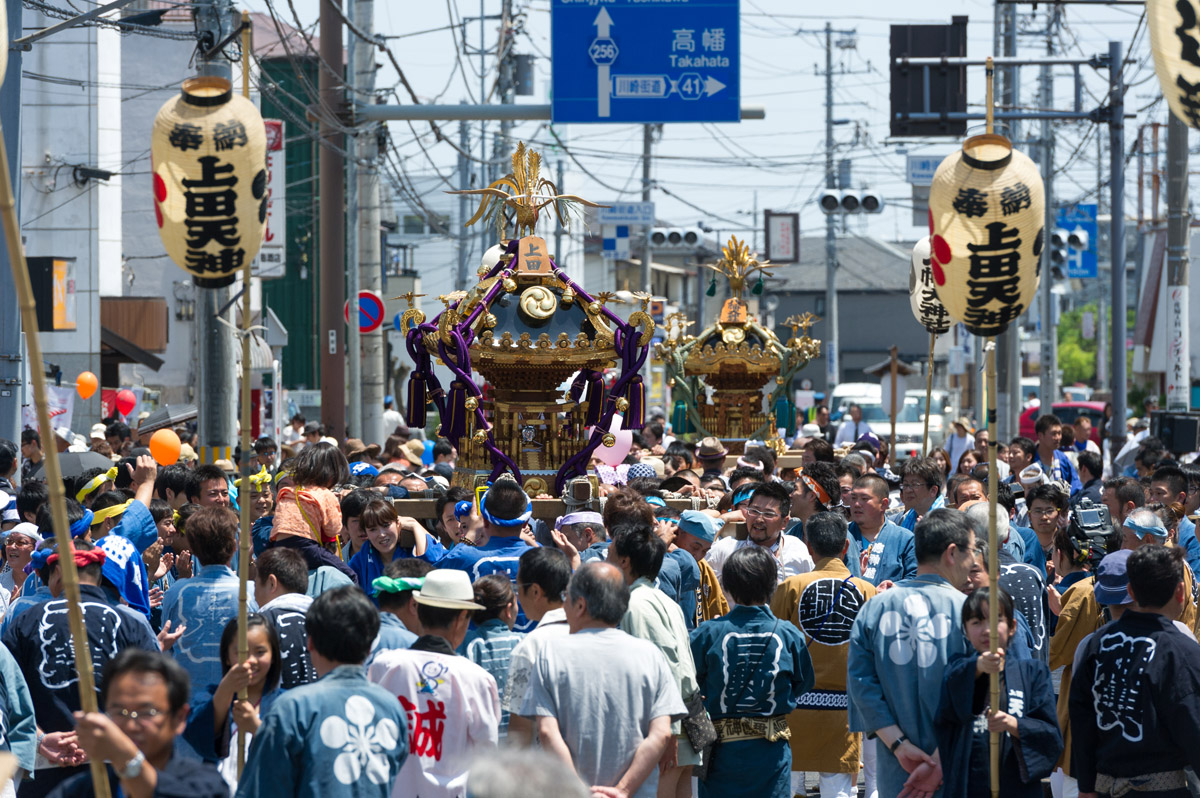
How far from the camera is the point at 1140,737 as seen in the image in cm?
529

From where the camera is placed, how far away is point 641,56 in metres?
16.2

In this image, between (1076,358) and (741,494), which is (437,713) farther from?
(1076,358)

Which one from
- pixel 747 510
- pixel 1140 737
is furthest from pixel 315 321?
pixel 1140 737

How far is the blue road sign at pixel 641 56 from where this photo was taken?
16.1 m

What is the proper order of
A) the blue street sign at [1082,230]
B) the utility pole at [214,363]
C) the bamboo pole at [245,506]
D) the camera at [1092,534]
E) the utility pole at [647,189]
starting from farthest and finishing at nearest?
the utility pole at [647,189] < the blue street sign at [1082,230] < the utility pole at [214,363] < the camera at [1092,534] < the bamboo pole at [245,506]

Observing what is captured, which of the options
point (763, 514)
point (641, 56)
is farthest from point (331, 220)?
point (763, 514)

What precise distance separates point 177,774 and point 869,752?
15.6 feet

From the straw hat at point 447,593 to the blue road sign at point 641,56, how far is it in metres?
11.5

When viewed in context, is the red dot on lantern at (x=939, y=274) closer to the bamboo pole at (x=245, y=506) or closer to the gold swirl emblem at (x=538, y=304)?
the bamboo pole at (x=245, y=506)

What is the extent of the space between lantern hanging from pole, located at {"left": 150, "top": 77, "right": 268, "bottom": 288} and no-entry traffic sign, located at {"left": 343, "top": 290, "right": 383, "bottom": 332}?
11.8 meters

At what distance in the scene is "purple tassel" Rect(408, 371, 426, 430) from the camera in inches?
461

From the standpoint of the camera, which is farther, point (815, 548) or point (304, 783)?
point (815, 548)

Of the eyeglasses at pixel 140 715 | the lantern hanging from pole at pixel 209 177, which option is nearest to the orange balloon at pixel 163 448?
the lantern hanging from pole at pixel 209 177

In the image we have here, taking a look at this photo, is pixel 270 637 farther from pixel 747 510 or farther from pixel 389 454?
pixel 389 454
